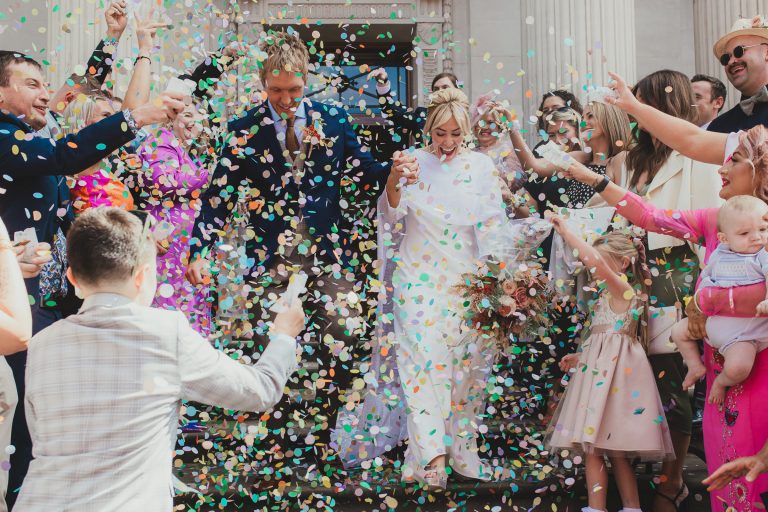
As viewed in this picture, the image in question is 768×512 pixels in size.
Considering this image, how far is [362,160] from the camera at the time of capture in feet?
16.5

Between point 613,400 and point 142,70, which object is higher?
point 142,70

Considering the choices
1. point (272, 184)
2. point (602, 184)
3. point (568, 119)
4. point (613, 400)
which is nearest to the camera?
point (602, 184)

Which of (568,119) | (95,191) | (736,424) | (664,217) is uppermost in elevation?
(568,119)

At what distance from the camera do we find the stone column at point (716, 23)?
7539 mm

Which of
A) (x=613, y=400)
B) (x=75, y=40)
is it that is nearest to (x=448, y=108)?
(x=613, y=400)

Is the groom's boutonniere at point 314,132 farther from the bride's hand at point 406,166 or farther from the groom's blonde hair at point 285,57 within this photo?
the bride's hand at point 406,166

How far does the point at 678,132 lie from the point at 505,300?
4.05ft

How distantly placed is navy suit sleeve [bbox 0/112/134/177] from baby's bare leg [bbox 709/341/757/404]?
2634 mm

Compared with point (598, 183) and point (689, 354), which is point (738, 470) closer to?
point (689, 354)

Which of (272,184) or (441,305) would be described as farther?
(441,305)

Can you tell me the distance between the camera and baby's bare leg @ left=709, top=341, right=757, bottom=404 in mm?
3492

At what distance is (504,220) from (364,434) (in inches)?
60.5

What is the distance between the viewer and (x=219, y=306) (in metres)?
5.25

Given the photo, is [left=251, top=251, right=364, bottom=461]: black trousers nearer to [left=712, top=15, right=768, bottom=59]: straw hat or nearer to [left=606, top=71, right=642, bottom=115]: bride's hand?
[left=606, top=71, right=642, bottom=115]: bride's hand
